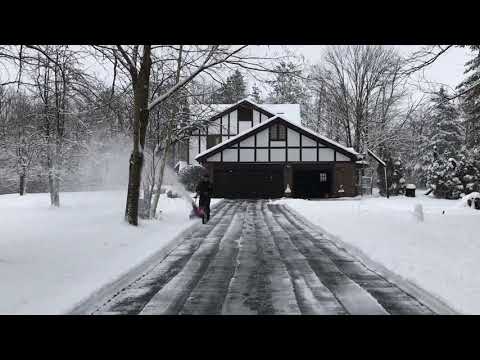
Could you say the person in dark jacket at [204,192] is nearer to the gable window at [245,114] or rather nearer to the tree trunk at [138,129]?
the tree trunk at [138,129]

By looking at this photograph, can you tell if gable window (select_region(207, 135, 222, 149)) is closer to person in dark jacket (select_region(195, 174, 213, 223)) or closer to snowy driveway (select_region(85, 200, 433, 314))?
person in dark jacket (select_region(195, 174, 213, 223))

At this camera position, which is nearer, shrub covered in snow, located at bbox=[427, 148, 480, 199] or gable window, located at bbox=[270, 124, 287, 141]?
gable window, located at bbox=[270, 124, 287, 141]

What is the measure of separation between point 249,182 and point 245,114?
8922mm

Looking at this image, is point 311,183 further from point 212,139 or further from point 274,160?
point 212,139

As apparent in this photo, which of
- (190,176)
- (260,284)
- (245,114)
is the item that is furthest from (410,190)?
(260,284)

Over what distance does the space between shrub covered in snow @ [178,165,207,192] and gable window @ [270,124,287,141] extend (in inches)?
280

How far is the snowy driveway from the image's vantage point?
535 cm

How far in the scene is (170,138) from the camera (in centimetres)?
1589

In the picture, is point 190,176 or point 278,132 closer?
point 278,132

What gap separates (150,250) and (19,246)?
2.88 meters

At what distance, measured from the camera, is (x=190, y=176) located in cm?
3869

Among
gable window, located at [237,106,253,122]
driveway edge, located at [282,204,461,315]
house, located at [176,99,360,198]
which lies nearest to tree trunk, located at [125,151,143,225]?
driveway edge, located at [282,204,461,315]
